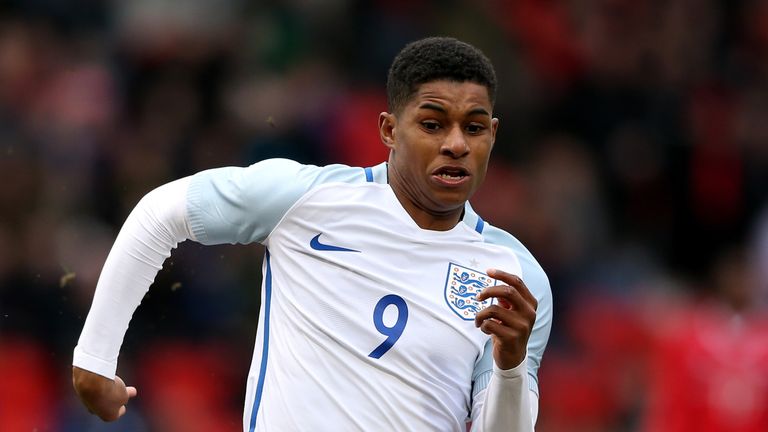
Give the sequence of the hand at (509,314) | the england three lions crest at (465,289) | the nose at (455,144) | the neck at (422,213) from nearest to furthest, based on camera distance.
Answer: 1. the hand at (509,314)
2. the nose at (455,144)
3. the england three lions crest at (465,289)
4. the neck at (422,213)

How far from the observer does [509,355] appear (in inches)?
152

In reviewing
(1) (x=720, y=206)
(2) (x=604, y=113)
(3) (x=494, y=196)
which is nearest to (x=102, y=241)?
(3) (x=494, y=196)

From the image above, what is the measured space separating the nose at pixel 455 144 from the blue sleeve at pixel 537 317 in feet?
1.28

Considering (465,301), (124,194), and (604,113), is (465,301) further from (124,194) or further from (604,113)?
(604,113)

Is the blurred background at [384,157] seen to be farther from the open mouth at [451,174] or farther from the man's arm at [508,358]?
the man's arm at [508,358]

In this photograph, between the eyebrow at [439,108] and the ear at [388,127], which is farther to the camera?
the ear at [388,127]

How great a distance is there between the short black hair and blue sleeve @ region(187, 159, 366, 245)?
1.30 feet

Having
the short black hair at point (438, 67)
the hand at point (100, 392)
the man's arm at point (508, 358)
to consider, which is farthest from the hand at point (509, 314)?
the hand at point (100, 392)

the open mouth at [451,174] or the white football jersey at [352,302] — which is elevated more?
the open mouth at [451,174]

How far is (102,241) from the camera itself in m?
7.38

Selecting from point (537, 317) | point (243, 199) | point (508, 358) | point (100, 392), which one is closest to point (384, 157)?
point (537, 317)

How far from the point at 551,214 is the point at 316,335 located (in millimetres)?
5423

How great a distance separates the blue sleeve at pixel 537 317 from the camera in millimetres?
4188

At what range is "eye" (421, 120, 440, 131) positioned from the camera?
4105 mm
